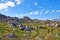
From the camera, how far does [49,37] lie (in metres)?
41.2

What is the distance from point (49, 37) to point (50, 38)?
17.5 inches

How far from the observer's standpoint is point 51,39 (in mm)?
40781

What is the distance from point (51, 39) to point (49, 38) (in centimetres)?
53

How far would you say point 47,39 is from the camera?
41750mm

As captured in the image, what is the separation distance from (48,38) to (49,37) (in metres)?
0.36

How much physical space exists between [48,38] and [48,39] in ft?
1.48

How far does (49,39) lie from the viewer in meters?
40.6

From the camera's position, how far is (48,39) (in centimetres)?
4094

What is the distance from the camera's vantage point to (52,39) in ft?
134

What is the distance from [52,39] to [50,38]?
53cm

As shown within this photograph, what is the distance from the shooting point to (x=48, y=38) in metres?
41.3

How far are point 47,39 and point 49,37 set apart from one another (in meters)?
0.87

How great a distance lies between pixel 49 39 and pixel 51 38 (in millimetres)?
731

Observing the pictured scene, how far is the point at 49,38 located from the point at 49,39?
306mm
